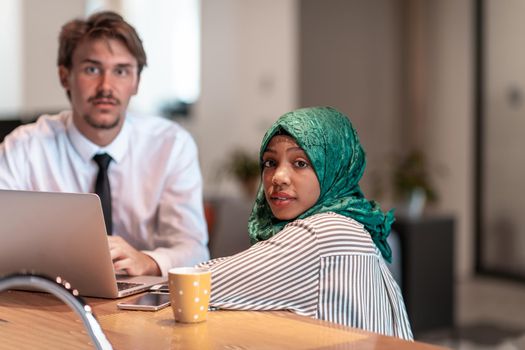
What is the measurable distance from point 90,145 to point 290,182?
0.93 meters

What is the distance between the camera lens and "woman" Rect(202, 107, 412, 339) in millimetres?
1375

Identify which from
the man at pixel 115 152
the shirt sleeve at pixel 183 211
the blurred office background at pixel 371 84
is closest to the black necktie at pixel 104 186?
the man at pixel 115 152

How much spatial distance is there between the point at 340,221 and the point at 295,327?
242 mm

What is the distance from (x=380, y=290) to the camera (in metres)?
1.46

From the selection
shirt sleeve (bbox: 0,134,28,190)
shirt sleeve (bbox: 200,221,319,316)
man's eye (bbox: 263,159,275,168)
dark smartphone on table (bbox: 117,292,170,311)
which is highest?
man's eye (bbox: 263,159,275,168)

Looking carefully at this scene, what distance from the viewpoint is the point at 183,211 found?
90.6 inches

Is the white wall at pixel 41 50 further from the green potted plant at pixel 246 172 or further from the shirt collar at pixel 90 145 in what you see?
the shirt collar at pixel 90 145

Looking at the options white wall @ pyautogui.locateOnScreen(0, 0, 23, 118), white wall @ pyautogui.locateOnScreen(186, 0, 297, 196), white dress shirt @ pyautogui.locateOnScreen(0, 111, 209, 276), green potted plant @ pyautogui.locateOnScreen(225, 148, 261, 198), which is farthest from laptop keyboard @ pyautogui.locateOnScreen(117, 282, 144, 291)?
white wall @ pyautogui.locateOnScreen(0, 0, 23, 118)

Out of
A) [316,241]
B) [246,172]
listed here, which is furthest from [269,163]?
[246,172]

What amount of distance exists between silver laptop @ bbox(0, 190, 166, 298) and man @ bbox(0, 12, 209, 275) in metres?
0.54

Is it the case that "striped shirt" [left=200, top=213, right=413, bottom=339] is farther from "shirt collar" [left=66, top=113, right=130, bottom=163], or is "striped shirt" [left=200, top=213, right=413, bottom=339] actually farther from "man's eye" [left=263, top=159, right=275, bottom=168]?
"shirt collar" [left=66, top=113, right=130, bottom=163]

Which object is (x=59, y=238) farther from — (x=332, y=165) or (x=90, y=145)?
(x=90, y=145)

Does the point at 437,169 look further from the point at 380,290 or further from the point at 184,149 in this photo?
the point at 380,290

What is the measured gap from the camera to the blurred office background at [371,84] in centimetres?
611
